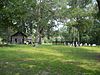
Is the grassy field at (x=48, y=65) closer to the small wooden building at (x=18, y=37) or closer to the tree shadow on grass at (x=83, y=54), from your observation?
the tree shadow on grass at (x=83, y=54)

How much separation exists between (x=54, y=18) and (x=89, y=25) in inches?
415

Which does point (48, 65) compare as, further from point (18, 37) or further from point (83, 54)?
point (18, 37)

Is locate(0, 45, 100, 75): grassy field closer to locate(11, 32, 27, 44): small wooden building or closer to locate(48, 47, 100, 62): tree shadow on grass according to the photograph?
locate(48, 47, 100, 62): tree shadow on grass

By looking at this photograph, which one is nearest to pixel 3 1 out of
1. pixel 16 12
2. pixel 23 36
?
pixel 16 12

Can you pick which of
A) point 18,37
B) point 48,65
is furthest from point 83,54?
point 18,37

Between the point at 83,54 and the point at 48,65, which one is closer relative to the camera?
the point at 48,65

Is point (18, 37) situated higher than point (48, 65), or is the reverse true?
point (18, 37)

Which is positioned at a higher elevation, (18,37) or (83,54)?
(18,37)

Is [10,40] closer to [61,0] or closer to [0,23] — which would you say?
[61,0]

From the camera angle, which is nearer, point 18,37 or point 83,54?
point 83,54

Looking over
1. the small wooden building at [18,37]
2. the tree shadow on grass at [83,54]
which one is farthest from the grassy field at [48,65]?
the small wooden building at [18,37]

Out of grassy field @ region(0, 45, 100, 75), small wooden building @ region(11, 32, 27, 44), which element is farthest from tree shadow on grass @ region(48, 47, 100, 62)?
small wooden building @ region(11, 32, 27, 44)

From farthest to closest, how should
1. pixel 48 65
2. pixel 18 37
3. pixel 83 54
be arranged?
1. pixel 18 37
2. pixel 83 54
3. pixel 48 65

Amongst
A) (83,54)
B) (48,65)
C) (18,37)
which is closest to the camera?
(48,65)
